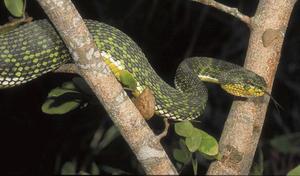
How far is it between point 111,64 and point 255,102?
0.69 m

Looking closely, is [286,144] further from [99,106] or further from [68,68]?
[68,68]

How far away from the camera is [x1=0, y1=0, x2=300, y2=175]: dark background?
4465 millimetres

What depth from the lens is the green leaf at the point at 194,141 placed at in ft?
7.80

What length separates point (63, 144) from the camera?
458 cm

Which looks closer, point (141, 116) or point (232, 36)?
point (141, 116)

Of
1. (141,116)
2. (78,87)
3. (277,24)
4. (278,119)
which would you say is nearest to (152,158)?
(141,116)

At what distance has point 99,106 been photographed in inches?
168

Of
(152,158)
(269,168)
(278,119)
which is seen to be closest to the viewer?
(152,158)

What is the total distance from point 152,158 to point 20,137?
8.07 ft

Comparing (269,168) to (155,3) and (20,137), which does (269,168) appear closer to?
(155,3)

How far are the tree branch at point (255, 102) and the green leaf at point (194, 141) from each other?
0.24m

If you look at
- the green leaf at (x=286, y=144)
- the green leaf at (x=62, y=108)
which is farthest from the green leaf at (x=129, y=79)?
the green leaf at (x=286, y=144)


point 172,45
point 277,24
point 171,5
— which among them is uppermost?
point 277,24

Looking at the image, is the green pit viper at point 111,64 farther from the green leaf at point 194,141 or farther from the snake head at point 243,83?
the green leaf at point 194,141
